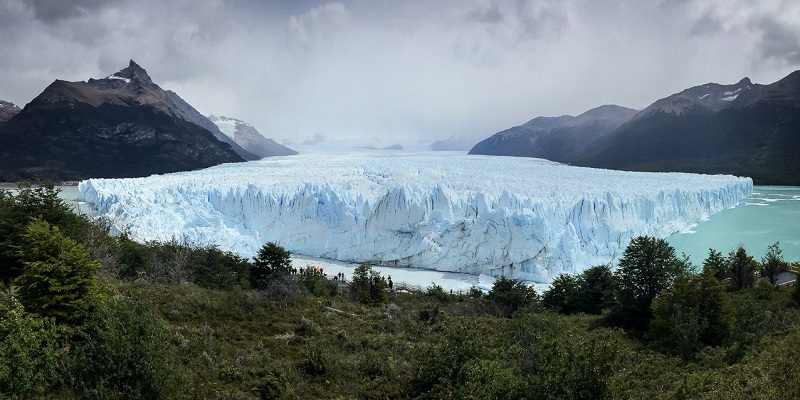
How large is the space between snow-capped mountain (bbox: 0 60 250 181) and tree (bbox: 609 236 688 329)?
68.8m

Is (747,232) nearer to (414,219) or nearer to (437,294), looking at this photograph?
(414,219)

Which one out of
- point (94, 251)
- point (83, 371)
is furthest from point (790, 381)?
point (94, 251)

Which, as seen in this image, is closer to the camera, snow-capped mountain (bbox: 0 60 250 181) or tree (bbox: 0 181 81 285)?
tree (bbox: 0 181 81 285)

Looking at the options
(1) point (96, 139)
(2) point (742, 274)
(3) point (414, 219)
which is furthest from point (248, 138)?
(2) point (742, 274)

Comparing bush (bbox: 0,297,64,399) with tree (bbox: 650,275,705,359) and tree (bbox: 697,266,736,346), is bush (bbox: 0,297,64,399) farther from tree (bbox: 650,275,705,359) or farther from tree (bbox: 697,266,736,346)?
tree (bbox: 697,266,736,346)

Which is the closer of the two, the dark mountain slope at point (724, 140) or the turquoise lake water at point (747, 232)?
the turquoise lake water at point (747, 232)

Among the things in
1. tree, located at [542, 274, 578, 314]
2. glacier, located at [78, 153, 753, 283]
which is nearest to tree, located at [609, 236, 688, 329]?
tree, located at [542, 274, 578, 314]

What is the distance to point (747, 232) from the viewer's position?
28.8m

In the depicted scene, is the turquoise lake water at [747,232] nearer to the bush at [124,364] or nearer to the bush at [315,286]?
the bush at [315,286]

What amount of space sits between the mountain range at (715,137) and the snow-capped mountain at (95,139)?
74116 millimetres

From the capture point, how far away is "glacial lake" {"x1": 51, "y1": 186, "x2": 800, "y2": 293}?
21750 mm

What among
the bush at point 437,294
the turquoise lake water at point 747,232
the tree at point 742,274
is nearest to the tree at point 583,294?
the bush at point 437,294

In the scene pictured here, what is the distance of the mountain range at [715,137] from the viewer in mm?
66688

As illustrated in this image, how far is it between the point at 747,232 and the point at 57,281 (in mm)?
35435
